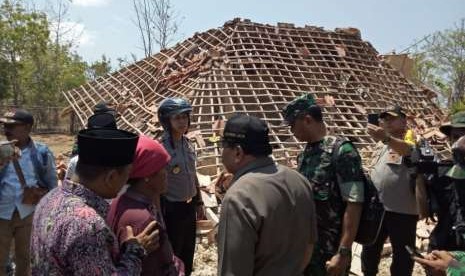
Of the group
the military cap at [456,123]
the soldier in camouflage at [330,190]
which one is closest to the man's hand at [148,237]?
the soldier in camouflage at [330,190]

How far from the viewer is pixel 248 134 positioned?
2227 millimetres

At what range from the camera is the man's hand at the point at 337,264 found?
2854mm

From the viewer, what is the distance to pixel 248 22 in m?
13.2

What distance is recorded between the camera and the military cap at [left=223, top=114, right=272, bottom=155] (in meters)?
2.23

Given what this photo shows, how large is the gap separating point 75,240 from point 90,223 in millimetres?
80

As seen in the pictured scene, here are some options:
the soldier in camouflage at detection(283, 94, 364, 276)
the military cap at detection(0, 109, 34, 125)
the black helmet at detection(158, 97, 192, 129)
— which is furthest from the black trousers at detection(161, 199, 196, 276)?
the soldier in camouflage at detection(283, 94, 364, 276)

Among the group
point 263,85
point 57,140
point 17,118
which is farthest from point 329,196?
point 57,140

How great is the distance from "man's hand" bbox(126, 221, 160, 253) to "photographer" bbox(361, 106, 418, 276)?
2.65 m

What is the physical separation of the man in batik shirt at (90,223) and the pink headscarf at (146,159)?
23cm

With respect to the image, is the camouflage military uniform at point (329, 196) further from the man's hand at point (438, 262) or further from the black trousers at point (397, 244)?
the black trousers at point (397, 244)

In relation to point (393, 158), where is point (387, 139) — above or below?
above

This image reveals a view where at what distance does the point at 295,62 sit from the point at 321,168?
10.1 meters

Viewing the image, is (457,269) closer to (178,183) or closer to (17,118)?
(178,183)

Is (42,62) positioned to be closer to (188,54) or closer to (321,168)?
(188,54)
